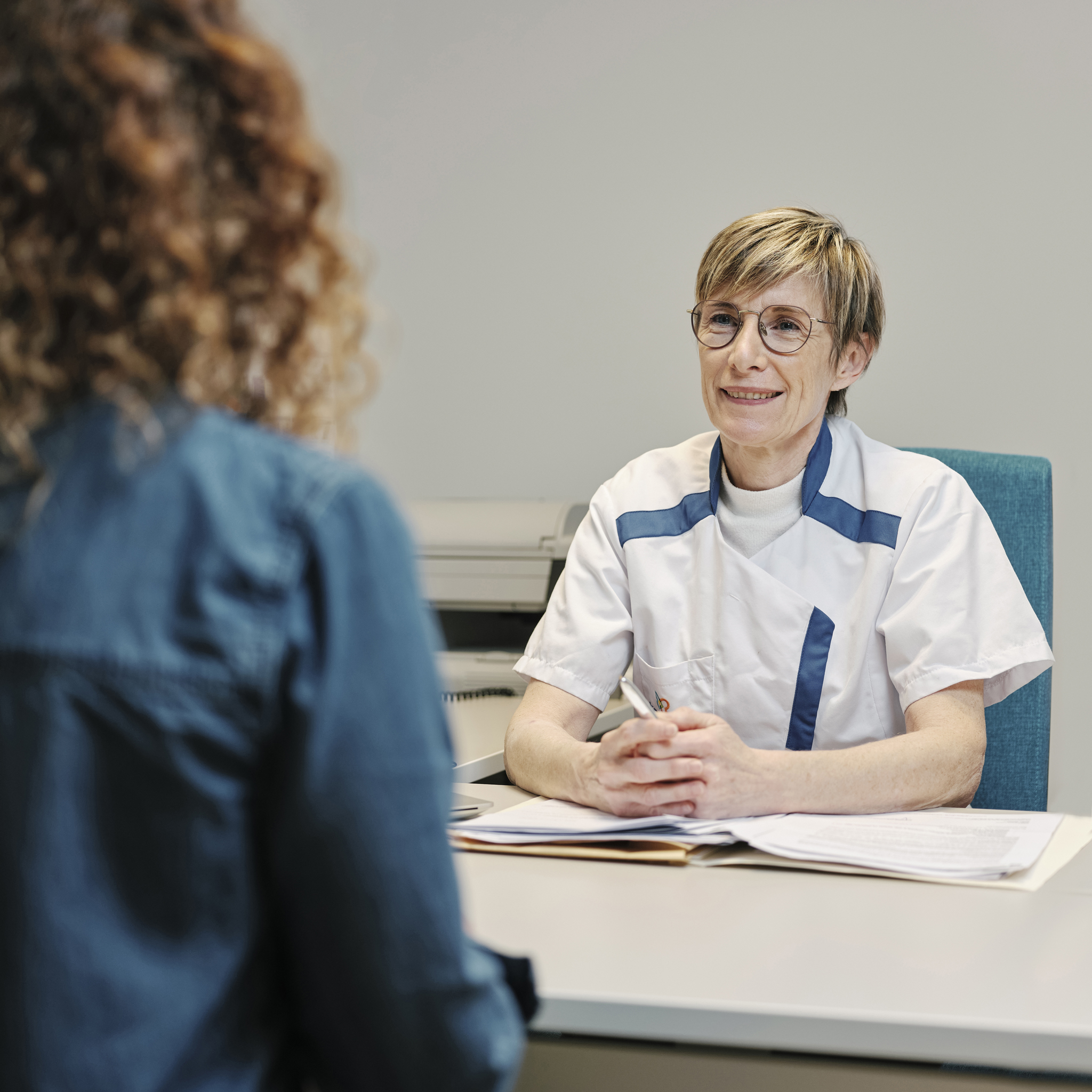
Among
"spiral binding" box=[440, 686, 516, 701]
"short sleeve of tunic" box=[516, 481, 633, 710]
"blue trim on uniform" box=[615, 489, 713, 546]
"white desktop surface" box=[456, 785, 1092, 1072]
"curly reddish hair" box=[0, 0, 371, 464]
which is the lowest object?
"spiral binding" box=[440, 686, 516, 701]

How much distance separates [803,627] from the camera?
146 centimetres

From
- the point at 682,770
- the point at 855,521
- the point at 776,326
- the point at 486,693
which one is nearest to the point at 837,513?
the point at 855,521

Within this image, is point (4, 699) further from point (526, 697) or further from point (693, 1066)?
point (526, 697)

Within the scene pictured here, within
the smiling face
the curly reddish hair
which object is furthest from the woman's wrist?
the curly reddish hair

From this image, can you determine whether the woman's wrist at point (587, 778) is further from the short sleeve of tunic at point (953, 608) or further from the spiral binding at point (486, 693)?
the spiral binding at point (486, 693)

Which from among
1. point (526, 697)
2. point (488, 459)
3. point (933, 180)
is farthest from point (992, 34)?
point (526, 697)

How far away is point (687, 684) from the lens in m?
1.50

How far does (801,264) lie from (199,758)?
4.03ft

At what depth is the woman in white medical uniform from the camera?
4.48 feet

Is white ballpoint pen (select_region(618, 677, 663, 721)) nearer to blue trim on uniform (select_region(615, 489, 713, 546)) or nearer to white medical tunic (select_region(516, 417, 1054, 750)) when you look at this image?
white medical tunic (select_region(516, 417, 1054, 750))

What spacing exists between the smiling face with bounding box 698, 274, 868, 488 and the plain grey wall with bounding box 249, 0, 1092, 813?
0.91 meters

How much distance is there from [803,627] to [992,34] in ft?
4.73

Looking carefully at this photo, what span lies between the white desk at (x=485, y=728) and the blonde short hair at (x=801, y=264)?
0.63 metres

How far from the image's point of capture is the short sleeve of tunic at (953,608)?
133cm
